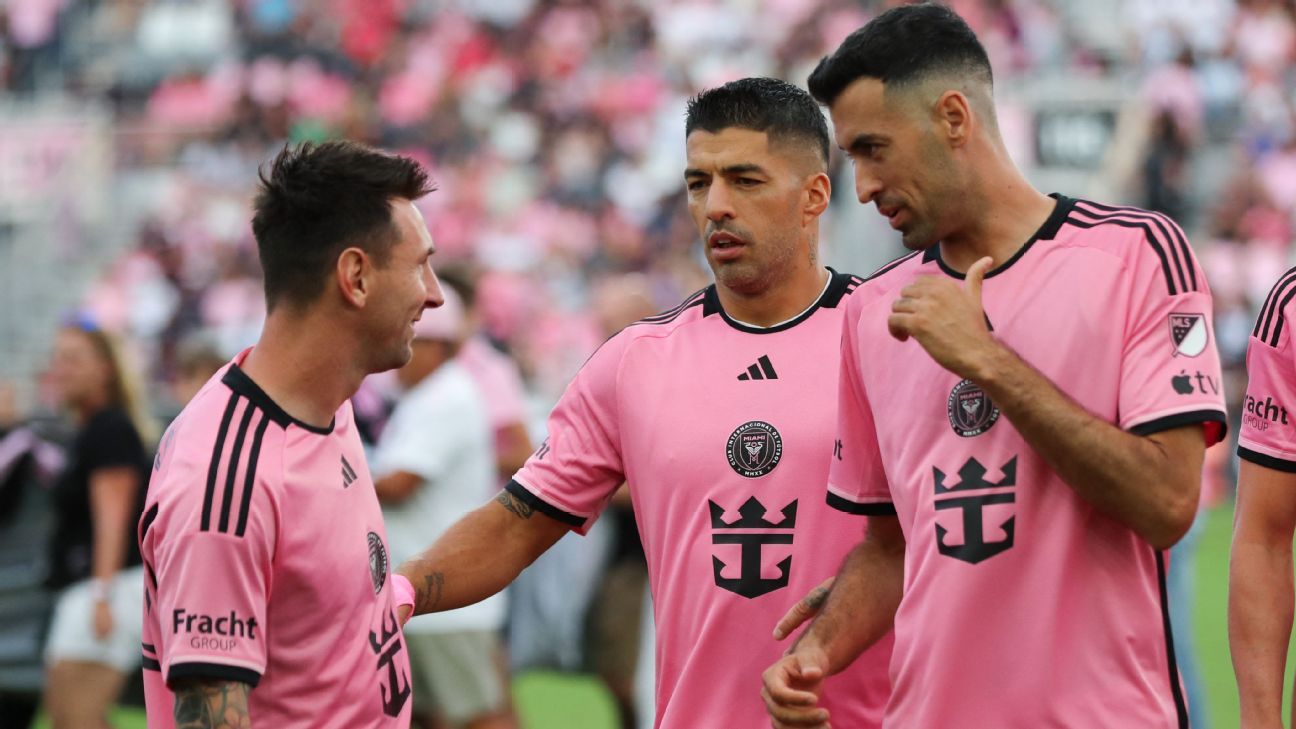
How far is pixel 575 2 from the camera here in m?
24.3

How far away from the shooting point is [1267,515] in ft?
12.9

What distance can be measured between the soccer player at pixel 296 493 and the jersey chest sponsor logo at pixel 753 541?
79 centimetres

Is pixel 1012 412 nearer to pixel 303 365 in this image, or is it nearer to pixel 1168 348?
pixel 1168 348

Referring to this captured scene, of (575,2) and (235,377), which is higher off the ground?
(575,2)

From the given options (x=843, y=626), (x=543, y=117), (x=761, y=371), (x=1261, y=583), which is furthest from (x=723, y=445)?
(x=543, y=117)

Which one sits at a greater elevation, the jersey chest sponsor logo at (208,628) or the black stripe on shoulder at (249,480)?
the black stripe on shoulder at (249,480)

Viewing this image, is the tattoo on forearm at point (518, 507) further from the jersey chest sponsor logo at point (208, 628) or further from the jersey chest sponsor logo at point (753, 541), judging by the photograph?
the jersey chest sponsor logo at point (208, 628)

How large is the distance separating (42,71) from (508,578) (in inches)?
870

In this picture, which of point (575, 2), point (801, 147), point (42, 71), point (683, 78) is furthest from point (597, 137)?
point (801, 147)

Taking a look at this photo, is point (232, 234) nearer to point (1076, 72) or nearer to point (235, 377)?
point (1076, 72)

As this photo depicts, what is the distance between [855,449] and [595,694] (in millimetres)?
7514

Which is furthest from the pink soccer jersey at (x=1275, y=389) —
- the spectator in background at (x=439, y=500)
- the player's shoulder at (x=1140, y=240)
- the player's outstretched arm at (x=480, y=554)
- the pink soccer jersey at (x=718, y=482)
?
the spectator in background at (x=439, y=500)

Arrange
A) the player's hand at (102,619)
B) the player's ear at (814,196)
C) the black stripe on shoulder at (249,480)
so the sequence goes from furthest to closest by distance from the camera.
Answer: the player's hand at (102,619) → the player's ear at (814,196) → the black stripe on shoulder at (249,480)

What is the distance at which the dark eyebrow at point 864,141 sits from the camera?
342 cm
